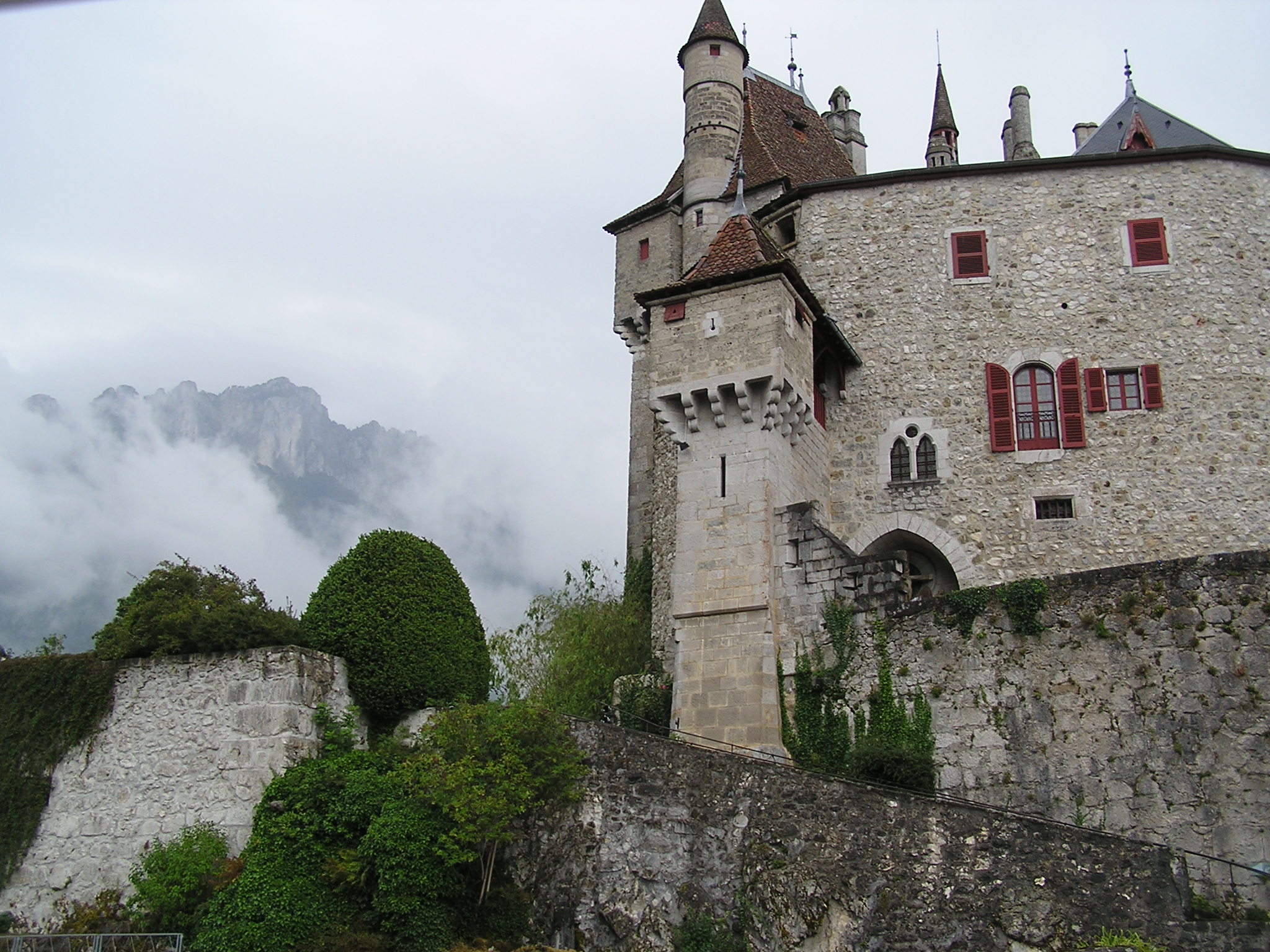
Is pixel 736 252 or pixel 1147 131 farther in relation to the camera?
pixel 1147 131

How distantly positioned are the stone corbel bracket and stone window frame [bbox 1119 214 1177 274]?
842 centimetres

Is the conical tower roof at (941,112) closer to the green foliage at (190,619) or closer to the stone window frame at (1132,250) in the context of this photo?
the stone window frame at (1132,250)

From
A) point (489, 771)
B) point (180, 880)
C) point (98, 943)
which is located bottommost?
point (98, 943)

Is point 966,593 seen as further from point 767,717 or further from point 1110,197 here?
point 1110,197

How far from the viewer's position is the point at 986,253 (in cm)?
2638

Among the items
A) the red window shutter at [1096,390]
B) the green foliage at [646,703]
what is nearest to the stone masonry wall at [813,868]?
the green foliage at [646,703]

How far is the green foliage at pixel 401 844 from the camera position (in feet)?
53.5

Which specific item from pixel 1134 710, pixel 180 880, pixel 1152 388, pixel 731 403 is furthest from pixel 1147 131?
pixel 180 880

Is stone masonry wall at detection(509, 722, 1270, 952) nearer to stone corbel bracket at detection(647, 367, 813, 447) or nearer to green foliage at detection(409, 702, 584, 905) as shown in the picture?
green foliage at detection(409, 702, 584, 905)

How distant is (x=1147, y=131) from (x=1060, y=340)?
7.68m

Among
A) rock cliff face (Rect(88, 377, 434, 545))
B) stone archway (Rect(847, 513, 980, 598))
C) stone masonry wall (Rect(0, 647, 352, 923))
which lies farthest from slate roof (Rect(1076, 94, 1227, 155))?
rock cliff face (Rect(88, 377, 434, 545))

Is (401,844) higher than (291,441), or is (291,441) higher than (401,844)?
(291,441)

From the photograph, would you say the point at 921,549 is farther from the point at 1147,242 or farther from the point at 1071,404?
the point at 1147,242

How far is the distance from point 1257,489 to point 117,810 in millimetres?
21207
